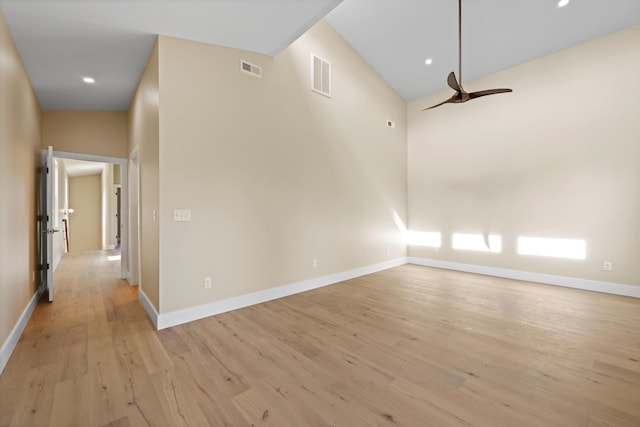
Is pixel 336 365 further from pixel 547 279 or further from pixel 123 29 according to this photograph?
pixel 547 279

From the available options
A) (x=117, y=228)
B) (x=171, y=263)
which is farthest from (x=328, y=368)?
(x=117, y=228)

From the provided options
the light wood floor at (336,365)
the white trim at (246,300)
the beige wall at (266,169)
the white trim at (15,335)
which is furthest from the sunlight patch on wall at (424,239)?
the white trim at (15,335)

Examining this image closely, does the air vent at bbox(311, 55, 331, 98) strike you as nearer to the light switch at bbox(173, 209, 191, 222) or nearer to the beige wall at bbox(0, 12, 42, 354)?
the light switch at bbox(173, 209, 191, 222)

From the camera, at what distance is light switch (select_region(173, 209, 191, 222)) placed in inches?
117

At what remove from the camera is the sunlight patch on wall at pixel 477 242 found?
5.05 metres

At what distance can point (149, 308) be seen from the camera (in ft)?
10.5

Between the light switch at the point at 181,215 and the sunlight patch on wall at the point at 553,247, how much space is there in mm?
5219

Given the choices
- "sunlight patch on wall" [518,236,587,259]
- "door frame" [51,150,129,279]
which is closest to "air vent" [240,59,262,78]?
"door frame" [51,150,129,279]

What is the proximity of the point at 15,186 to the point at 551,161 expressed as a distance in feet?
22.8

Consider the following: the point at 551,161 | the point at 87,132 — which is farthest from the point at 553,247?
the point at 87,132

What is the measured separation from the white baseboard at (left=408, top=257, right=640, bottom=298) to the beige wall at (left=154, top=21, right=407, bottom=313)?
138cm

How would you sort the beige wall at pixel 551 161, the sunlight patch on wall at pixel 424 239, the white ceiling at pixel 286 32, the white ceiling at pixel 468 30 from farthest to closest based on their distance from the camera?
the sunlight patch on wall at pixel 424 239, the beige wall at pixel 551 161, the white ceiling at pixel 468 30, the white ceiling at pixel 286 32

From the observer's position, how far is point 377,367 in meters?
2.16

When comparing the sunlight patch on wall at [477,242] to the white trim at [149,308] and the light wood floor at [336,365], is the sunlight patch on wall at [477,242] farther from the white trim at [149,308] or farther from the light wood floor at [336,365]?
the white trim at [149,308]
